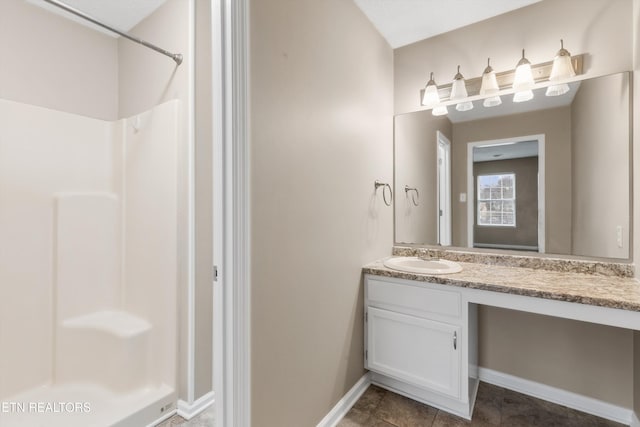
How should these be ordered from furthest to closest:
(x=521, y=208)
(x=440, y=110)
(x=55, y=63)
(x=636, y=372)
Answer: (x=440, y=110) < (x=55, y=63) < (x=521, y=208) < (x=636, y=372)

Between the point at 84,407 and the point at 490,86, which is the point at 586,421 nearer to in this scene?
the point at 490,86

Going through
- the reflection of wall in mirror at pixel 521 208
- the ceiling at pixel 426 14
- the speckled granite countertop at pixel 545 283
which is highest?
the ceiling at pixel 426 14

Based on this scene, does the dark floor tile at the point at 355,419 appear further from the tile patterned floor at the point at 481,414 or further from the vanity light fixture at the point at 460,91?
the vanity light fixture at the point at 460,91

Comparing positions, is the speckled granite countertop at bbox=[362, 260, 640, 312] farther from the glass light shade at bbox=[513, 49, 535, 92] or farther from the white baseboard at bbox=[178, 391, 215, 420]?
the white baseboard at bbox=[178, 391, 215, 420]

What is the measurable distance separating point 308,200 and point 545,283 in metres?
1.28

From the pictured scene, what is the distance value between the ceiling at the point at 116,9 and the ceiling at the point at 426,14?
1.42 meters

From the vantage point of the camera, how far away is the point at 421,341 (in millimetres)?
1640

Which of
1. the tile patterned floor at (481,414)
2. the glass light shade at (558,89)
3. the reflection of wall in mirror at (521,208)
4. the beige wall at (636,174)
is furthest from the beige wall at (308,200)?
the beige wall at (636,174)

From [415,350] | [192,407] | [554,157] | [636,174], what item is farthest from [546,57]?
[192,407]

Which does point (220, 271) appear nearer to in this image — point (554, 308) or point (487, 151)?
point (554, 308)

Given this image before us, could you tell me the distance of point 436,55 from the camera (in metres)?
2.15

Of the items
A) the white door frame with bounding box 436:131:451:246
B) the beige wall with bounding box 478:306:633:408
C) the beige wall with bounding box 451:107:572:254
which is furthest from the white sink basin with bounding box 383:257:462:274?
the beige wall with bounding box 451:107:572:254

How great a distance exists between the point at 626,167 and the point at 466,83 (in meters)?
1.04

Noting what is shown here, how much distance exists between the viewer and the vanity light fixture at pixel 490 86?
1.89m
